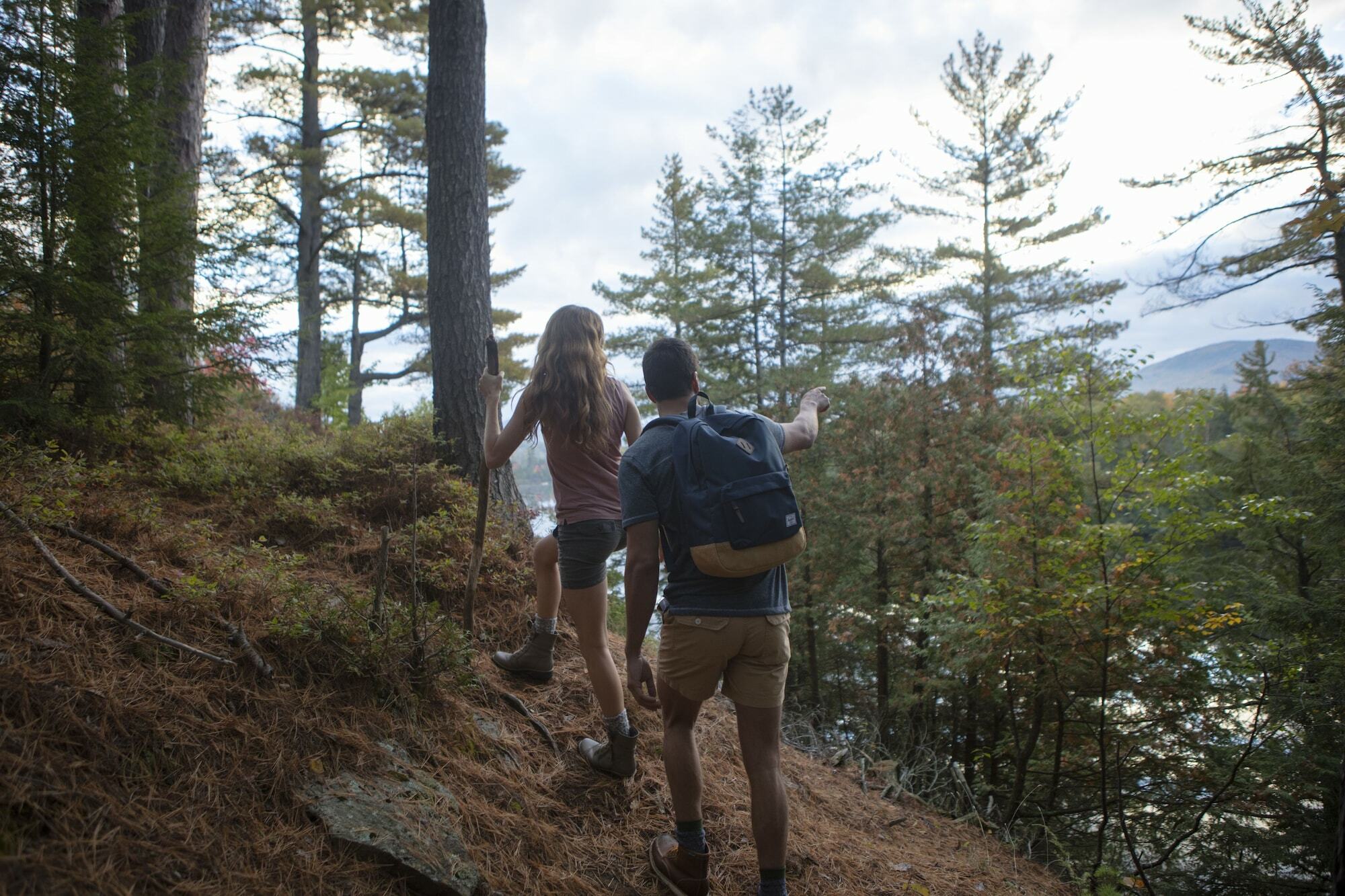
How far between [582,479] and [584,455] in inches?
4.3

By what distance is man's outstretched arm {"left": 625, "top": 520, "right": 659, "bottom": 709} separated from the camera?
2.58 metres

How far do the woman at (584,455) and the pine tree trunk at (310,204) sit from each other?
1389 cm

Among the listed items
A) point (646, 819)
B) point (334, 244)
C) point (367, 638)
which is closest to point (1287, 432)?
point (646, 819)

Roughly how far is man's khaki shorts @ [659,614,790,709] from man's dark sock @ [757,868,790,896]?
61cm

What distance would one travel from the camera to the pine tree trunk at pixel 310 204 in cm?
1587

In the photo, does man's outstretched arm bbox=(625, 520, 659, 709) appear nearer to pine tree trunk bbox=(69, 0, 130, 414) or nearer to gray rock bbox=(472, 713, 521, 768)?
gray rock bbox=(472, 713, 521, 768)

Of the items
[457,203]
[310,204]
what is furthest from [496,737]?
[310,204]

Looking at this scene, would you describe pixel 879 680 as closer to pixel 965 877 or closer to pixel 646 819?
pixel 965 877

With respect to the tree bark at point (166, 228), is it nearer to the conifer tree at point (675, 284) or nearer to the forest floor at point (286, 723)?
the forest floor at point (286, 723)

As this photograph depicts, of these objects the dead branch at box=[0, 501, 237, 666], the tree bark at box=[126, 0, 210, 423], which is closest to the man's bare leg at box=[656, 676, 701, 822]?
the dead branch at box=[0, 501, 237, 666]

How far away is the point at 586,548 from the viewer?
3.15m

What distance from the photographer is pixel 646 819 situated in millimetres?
3191

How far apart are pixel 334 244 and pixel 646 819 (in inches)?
834

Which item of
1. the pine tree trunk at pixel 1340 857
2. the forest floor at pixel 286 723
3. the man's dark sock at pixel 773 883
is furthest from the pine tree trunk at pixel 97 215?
the pine tree trunk at pixel 1340 857
